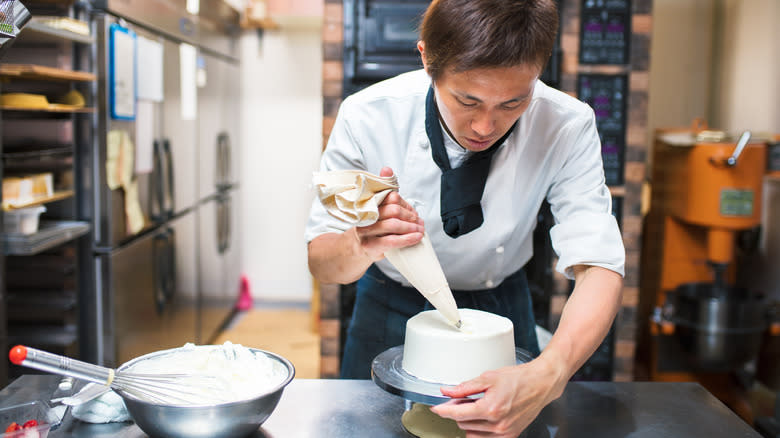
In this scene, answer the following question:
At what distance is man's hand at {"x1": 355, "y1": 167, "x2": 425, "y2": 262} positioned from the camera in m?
1.11

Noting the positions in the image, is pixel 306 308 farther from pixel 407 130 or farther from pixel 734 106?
pixel 407 130

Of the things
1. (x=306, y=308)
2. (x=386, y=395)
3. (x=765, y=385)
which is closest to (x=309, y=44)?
(x=306, y=308)

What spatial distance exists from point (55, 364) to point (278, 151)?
4092 millimetres

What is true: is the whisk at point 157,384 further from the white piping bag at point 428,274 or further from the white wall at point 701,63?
the white wall at point 701,63

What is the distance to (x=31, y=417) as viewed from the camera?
1057 mm

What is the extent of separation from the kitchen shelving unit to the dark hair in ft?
5.14

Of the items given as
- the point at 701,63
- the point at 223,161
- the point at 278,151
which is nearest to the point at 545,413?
the point at 223,161

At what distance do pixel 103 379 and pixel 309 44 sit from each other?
4.09 m

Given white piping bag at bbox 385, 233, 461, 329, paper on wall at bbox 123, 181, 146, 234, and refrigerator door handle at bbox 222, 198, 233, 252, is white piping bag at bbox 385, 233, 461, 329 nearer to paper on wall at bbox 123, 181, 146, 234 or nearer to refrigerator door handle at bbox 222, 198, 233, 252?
paper on wall at bbox 123, 181, 146, 234

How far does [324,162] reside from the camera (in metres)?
1.48

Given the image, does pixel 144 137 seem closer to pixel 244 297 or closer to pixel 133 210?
pixel 133 210

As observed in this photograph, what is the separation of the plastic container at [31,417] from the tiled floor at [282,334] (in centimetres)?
254

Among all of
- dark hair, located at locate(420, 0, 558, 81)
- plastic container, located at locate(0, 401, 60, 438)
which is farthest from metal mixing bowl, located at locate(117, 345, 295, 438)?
dark hair, located at locate(420, 0, 558, 81)

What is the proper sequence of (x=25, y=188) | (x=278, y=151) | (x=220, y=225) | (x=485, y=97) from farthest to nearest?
(x=278, y=151) → (x=220, y=225) → (x=25, y=188) → (x=485, y=97)
